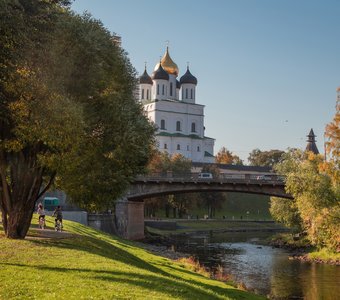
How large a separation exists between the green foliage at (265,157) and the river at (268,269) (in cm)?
10545

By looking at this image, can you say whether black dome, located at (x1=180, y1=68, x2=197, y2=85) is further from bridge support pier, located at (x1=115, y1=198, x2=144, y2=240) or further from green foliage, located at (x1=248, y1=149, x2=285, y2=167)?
bridge support pier, located at (x1=115, y1=198, x2=144, y2=240)

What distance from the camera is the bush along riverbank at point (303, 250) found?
161ft

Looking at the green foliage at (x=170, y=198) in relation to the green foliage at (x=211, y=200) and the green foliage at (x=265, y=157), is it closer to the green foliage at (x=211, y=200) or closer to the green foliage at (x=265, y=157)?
the green foliage at (x=211, y=200)

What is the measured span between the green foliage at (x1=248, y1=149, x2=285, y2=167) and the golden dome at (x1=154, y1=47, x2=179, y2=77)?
52527 mm

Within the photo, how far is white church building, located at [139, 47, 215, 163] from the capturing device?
131 metres

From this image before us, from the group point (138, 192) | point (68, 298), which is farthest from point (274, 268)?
point (68, 298)

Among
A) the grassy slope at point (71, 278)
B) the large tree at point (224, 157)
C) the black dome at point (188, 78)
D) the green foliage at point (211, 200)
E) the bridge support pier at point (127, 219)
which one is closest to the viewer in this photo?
the grassy slope at point (71, 278)

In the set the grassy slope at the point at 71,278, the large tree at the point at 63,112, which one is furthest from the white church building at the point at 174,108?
the grassy slope at the point at 71,278

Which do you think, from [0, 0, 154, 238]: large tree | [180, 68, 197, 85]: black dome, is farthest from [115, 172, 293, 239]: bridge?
[180, 68, 197, 85]: black dome

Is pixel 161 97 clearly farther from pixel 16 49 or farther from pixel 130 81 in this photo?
pixel 16 49

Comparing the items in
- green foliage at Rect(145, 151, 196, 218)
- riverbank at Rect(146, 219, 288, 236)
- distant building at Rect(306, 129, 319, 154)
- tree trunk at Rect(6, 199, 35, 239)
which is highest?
distant building at Rect(306, 129, 319, 154)

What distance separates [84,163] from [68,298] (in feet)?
39.3

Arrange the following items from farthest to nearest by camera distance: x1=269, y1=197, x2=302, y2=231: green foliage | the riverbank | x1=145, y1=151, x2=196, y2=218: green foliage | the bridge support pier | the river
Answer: x1=145, y1=151, x2=196, y2=218: green foliage
the riverbank
x1=269, y1=197, x2=302, y2=231: green foliage
the bridge support pier
the river

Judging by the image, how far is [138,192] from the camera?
6750 centimetres
